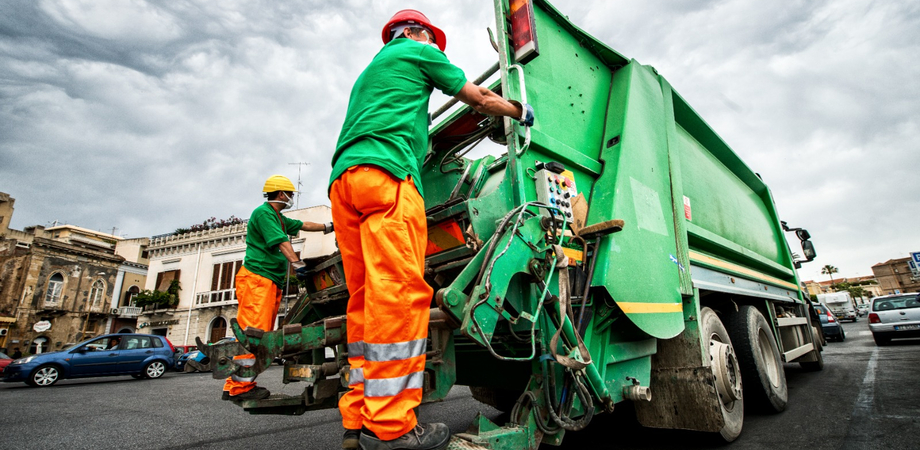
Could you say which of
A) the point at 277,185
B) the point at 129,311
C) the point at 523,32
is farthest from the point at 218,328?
the point at 523,32

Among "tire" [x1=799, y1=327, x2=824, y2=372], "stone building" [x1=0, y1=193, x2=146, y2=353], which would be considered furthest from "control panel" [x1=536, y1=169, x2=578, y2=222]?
"stone building" [x1=0, y1=193, x2=146, y2=353]

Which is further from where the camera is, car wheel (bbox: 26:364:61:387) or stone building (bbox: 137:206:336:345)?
stone building (bbox: 137:206:336:345)

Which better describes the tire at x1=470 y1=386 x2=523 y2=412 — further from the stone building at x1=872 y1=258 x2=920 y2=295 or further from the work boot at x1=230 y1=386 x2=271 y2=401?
the stone building at x1=872 y1=258 x2=920 y2=295

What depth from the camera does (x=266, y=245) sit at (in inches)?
127

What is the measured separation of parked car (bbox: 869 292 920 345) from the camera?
392 inches

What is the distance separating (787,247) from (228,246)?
25.8 metres

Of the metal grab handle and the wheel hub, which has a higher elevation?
the metal grab handle

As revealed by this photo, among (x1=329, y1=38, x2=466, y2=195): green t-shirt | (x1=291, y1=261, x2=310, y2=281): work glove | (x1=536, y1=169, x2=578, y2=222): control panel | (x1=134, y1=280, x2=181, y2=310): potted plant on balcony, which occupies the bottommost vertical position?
(x1=291, y1=261, x2=310, y2=281): work glove

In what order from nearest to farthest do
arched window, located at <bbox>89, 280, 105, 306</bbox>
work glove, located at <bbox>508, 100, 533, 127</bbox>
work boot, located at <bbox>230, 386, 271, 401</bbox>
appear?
work glove, located at <bbox>508, 100, 533, 127</bbox>
work boot, located at <bbox>230, 386, 271, 401</bbox>
arched window, located at <bbox>89, 280, 105, 306</bbox>

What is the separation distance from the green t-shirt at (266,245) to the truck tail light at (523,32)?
6.79 feet

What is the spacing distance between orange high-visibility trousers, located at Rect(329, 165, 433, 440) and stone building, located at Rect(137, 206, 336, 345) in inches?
836

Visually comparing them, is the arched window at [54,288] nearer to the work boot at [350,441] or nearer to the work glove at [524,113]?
the work boot at [350,441]

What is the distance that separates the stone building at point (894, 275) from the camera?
68062 millimetres

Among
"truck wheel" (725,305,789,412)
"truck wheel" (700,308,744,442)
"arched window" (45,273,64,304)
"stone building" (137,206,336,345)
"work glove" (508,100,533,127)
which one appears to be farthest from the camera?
"arched window" (45,273,64,304)
